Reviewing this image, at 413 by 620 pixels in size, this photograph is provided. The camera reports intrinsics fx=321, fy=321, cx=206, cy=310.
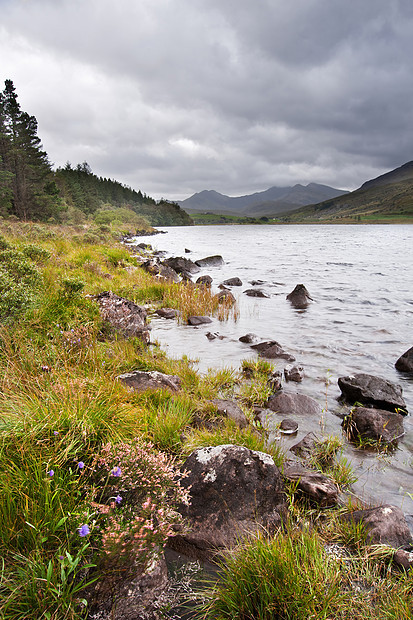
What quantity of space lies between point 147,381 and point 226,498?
2.99 meters

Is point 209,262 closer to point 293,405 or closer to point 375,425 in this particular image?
point 293,405

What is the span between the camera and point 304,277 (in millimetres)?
25375

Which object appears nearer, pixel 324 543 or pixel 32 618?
pixel 32 618

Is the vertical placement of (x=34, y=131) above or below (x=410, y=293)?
above

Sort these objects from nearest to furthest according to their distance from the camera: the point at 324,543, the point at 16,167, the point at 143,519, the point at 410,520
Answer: the point at 143,519, the point at 324,543, the point at 410,520, the point at 16,167

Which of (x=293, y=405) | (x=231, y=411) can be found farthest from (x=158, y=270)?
(x=231, y=411)

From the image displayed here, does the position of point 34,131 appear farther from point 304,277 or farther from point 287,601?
point 287,601

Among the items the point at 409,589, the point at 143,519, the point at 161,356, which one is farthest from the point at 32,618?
the point at 161,356

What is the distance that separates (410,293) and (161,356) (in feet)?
56.3

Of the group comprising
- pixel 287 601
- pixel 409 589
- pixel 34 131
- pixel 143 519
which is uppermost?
pixel 34 131

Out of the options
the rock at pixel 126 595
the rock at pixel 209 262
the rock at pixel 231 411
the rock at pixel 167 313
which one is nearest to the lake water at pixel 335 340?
the rock at pixel 167 313

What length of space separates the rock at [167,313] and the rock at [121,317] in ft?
10.2

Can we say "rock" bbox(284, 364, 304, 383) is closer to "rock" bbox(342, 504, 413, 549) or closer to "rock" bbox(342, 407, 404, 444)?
"rock" bbox(342, 407, 404, 444)

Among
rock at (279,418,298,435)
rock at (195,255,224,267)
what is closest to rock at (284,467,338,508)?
rock at (279,418,298,435)
